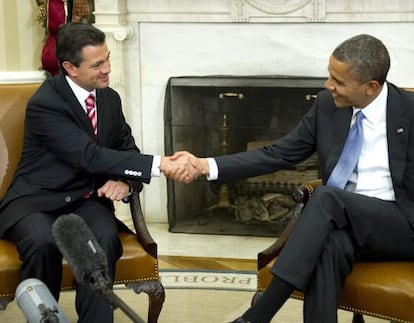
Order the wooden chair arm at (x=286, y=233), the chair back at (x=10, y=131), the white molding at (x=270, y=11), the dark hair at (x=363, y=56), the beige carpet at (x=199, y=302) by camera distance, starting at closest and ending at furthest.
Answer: the dark hair at (x=363, y=56) < the wooden chair arm at (x=286, y=233) < the chair back at (x=10, y=131) < the beige carpet at (x=199, y=302) < the white molding at (x=270, y=11)

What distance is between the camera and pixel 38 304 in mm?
1357

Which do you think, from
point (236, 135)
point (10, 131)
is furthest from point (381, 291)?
point (236, 135)

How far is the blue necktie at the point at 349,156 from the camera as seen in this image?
3062mm

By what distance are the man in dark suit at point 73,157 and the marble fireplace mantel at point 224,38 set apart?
→ 1.52 metres

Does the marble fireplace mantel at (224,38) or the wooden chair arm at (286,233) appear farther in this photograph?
the marble fireplace mantel at (224,38)

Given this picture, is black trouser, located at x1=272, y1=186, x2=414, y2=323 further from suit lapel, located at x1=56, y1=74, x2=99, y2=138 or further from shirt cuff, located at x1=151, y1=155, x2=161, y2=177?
suit lapel, located at x1=56, y1=74, x2=99, y2=138

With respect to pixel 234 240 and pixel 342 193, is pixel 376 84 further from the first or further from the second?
pixel 234 240

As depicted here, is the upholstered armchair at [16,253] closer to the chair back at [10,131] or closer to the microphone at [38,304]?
the chair back at [10,131]

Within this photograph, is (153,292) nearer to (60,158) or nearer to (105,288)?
(60,158)

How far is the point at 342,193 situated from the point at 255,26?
2.07 m

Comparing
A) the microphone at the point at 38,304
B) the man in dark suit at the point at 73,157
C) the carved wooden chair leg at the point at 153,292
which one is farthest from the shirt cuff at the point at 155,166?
the microphone at the point at 38,304

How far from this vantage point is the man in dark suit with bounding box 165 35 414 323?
2793 mm

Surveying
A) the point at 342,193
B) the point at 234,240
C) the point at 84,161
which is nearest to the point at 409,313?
the point at 342,193

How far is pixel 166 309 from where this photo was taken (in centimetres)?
378
